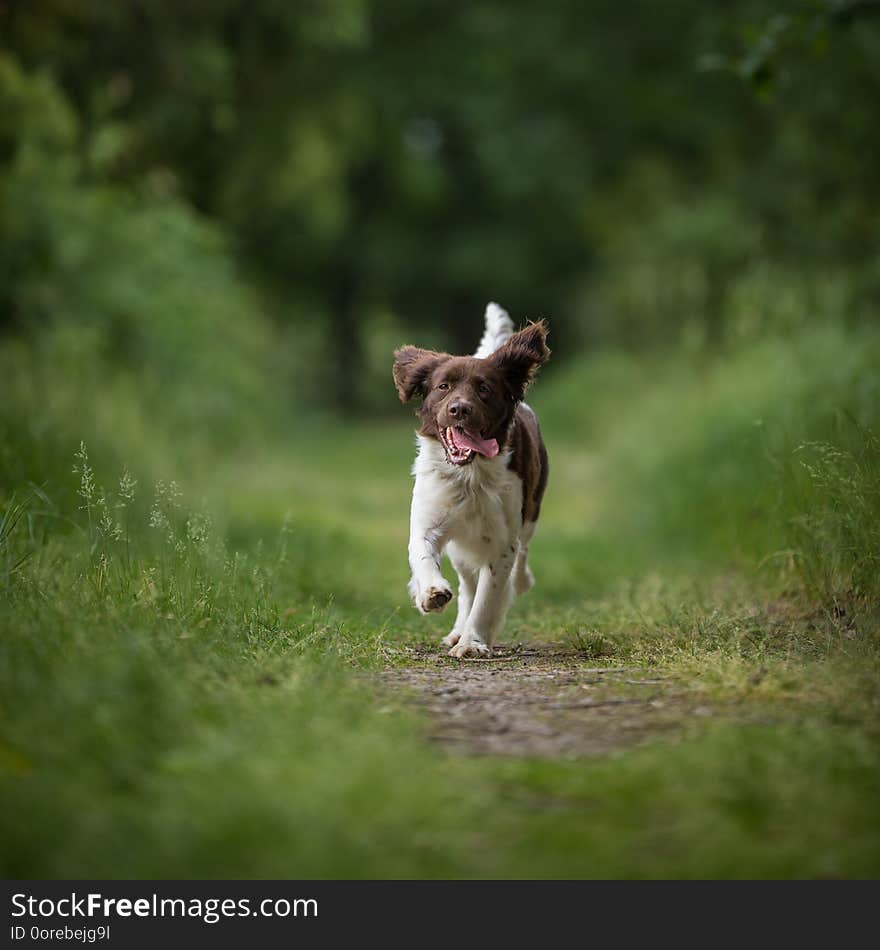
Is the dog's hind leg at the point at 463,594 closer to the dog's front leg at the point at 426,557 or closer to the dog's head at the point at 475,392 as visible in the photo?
the dog's front leg at the point at 426,557

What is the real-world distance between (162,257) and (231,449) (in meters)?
2.19

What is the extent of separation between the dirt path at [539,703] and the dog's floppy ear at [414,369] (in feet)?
4.40

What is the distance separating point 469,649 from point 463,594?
0.67m

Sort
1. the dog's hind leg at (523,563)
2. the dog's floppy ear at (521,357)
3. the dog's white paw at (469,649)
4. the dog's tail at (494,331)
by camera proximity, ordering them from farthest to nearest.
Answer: the dog's tail at (494,331), the dog's hind leg at (523,563), the dog's floppy ear at (521,357), the dog's white paw at (469,649)

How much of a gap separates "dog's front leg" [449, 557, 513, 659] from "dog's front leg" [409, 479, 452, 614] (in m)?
0.21

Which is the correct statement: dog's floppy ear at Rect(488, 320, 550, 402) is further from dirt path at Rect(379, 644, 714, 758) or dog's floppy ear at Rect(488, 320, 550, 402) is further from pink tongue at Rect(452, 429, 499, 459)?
dirt path at Rect(379, 644, 714, 758)

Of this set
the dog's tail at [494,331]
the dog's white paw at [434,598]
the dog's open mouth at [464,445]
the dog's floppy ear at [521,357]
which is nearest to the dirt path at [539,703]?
the dog's white paw at [434,598]

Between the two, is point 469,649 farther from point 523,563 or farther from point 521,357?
point 521,357

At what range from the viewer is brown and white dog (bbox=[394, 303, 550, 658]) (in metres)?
5.47

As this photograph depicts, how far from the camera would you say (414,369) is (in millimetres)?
5902

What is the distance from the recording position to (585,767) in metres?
3.35

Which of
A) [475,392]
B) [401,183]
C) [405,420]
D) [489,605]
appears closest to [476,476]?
[475,392]

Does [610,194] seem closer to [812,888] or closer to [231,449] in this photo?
[231,449]

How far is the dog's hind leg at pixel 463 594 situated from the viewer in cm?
583
